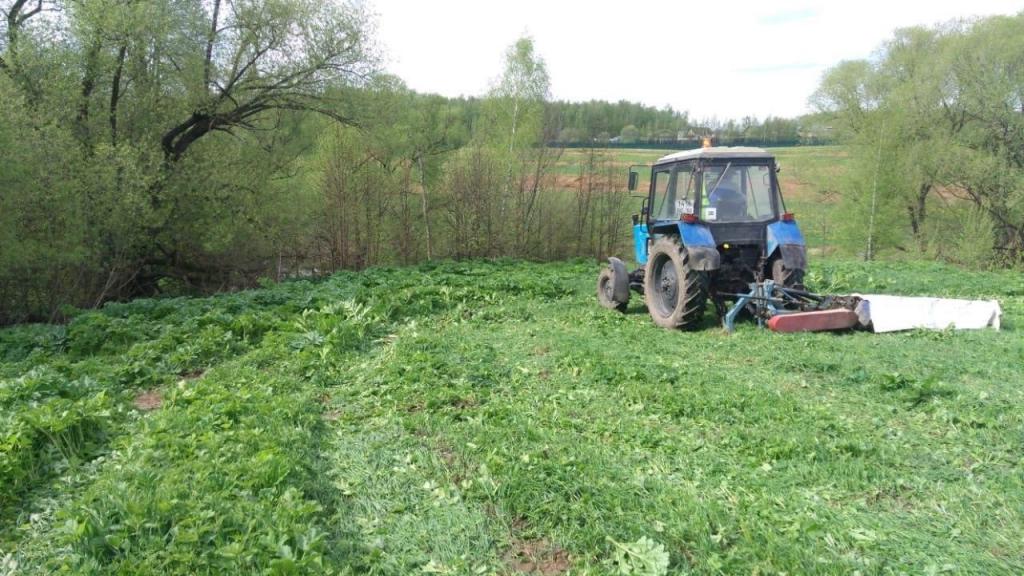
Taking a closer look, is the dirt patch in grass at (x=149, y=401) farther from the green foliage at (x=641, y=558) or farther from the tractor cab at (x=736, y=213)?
the tractor cab at (x=736, y=213)

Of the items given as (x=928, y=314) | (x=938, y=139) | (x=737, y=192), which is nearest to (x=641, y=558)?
(x=928, y=314)

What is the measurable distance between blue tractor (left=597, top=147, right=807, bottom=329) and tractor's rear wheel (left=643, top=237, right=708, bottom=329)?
0.04 ft

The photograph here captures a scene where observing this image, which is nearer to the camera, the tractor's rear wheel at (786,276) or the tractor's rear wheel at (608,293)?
the tractor's rear wheel at (786,276)

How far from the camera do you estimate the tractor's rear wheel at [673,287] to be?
7.60 metres

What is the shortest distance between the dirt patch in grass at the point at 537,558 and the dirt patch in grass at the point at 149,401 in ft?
12.5

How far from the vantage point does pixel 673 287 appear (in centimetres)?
818

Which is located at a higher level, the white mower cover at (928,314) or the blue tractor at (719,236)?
the blue tractor at (719,236)

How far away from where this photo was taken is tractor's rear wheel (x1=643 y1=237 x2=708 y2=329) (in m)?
7.60

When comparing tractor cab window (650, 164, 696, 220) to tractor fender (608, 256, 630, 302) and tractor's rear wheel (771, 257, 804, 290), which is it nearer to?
tractor fender (608, 256, 630, 302)

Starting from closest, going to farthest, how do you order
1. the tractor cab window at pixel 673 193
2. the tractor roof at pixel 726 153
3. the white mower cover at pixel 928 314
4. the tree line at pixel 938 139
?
the white mower cover at pixel 928 314 < the tractor roof at pixel 726 153 < the tractor cab window at pixel 673 193 < the tree line at pixel 938 139

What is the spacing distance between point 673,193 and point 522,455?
554cm

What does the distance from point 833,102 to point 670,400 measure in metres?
27.2

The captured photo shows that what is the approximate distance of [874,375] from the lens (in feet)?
17.1

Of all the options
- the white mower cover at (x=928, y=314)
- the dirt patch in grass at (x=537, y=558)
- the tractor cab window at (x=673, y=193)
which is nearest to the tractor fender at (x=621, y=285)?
the tractor cab window at (x=673, y=193)
